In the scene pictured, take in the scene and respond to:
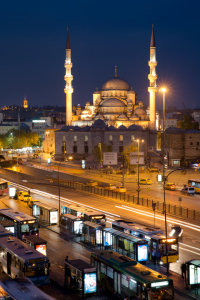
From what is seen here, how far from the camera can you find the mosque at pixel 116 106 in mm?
97750

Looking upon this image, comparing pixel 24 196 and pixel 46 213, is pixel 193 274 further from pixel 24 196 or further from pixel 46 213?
pixel 24 196

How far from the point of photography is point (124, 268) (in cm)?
1836

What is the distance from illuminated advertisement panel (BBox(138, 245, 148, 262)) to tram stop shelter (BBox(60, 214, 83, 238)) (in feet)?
25.0

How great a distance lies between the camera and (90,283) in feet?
62.1

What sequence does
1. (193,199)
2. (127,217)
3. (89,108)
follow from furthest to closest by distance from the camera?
(89,108) → (193,199) → (127,217)

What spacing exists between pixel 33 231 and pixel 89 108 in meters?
88.8

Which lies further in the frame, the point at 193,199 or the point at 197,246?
the point at 193,199

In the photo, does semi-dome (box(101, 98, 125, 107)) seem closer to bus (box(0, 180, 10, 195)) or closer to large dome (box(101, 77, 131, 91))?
large dome (box(101, 77, 131, 91))

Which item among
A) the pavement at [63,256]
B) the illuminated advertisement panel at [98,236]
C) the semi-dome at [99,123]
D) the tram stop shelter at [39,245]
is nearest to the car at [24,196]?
the pavement at [63,256]

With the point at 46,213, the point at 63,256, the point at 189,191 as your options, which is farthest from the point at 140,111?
the point at 63,256

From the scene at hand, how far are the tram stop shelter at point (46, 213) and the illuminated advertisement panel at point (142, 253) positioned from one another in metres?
12.1

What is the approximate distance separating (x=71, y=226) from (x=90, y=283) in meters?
12.0

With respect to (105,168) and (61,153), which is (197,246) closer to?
(105,168)

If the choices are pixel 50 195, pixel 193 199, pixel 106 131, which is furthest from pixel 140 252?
pixel 106 131
